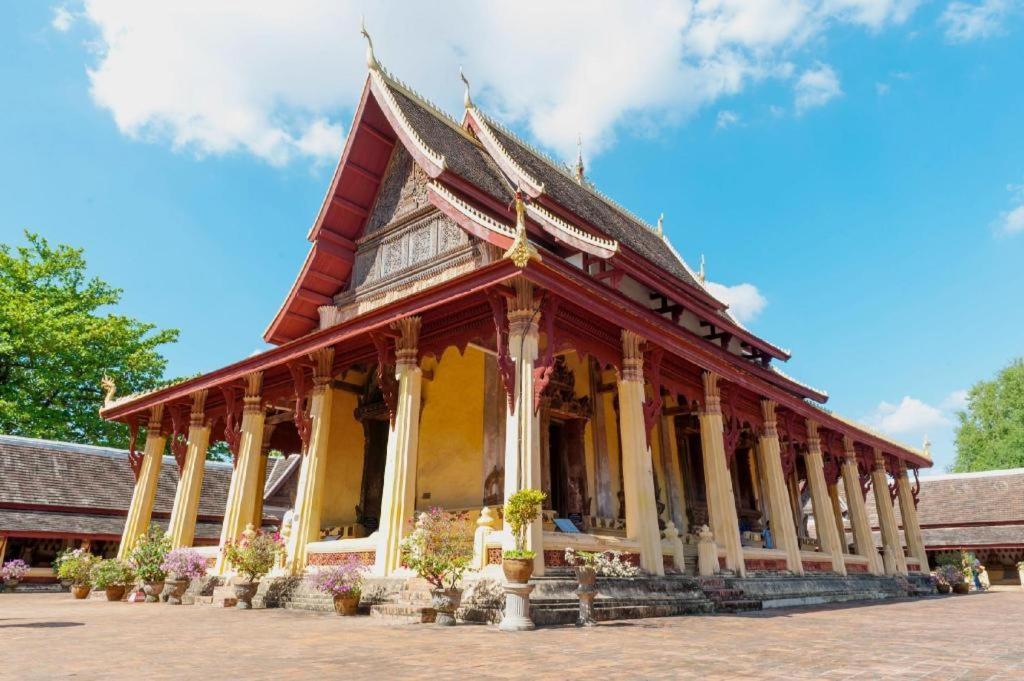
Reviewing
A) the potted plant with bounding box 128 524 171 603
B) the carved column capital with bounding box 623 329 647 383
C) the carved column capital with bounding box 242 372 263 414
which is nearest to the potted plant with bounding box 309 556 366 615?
the carved column capital with bounding box 623 329 647 383

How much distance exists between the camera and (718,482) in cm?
1170

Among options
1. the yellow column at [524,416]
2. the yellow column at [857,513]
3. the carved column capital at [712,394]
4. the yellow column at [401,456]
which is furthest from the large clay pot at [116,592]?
the yellow column at [857,513]

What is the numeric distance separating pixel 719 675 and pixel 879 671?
105 centimetres

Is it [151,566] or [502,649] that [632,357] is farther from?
[151,566]

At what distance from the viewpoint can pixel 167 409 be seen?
51.0 feet

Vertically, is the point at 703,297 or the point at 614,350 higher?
the point at 703,297

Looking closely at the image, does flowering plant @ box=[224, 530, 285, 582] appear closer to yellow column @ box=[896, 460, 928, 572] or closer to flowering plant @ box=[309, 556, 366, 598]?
flowering plant @ box=[309, 556, 366, 598]

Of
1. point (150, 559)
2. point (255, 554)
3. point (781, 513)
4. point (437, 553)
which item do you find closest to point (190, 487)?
point (150, 559)

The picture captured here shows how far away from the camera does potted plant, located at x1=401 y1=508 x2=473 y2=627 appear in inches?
288

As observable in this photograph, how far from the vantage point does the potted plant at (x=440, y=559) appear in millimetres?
7309

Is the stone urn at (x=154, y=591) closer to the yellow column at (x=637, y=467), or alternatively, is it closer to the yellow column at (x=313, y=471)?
→ the yellow column at (x=313, y=471)

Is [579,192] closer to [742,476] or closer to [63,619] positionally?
[742,476]

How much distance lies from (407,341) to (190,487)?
691cm

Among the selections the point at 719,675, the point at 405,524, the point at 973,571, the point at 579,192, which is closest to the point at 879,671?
the point at 719,675
